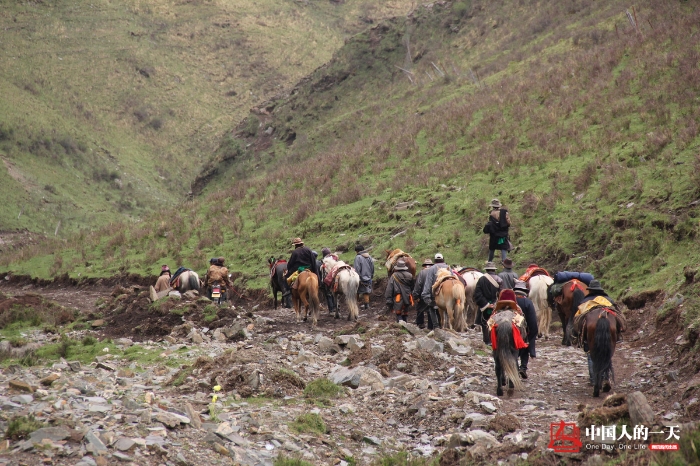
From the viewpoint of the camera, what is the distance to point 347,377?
1259cm

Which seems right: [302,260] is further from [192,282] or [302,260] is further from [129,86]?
[129,86]

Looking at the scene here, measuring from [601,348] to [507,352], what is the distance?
1453 mm

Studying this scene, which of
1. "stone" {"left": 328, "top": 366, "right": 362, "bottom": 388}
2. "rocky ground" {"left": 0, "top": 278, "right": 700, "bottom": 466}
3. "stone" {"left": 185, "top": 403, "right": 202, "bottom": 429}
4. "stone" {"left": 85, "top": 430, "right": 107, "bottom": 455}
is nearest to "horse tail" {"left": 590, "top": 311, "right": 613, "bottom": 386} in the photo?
"rocky ground" {"left": 0, "top": 278, "right": 700, "bottom": 466}

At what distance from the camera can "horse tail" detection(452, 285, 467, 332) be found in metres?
16.6

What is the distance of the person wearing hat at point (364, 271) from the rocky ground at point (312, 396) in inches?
125

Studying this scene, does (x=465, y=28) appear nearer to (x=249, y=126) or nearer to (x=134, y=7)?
(x=249, y=126)

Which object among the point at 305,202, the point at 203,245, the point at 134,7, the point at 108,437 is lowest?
the point at 108,437

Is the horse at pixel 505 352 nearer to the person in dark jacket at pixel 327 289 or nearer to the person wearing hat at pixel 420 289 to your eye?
the person wearing hat at pixel 420 289

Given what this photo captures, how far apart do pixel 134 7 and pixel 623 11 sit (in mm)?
79022

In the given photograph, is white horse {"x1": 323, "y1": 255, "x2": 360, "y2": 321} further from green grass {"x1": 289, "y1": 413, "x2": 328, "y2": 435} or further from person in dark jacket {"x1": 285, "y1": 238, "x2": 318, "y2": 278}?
green grass {"x1": 289, "y1": 413, "x2": 328, "y2": 435}

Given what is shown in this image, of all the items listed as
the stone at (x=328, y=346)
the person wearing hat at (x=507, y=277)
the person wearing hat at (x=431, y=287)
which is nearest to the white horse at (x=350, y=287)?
the person wearing hat at (x=431, y=287)

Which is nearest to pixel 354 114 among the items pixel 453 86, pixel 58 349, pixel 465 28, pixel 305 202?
pixel 453 86

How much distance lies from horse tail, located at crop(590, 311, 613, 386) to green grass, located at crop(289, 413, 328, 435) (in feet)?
14.3

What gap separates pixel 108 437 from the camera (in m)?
8.36
